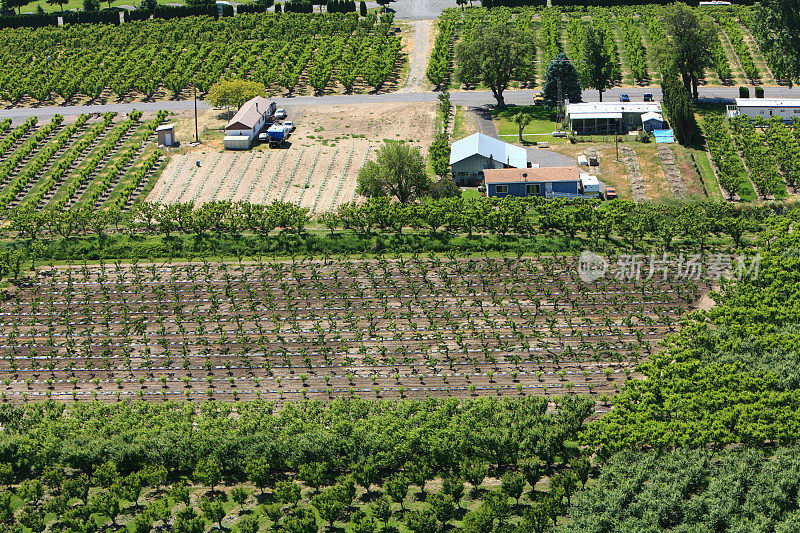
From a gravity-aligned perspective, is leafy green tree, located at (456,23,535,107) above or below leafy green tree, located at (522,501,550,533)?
above

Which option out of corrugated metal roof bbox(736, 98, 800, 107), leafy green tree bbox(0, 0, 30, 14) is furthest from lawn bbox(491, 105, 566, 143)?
leafy green tree bbox(0, 0, 30, 14)

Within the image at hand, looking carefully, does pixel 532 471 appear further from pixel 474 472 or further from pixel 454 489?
pixel 454 489

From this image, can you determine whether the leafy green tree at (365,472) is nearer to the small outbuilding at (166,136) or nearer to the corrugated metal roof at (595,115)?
the corrugated metal roof at (595,115)

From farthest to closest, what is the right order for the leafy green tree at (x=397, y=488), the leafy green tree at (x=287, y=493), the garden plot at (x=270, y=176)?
the garden plot at (x=270, y=176) → the leafy green tree at (x=287, y=493) → the leafy green tree at (x=397, y=488)

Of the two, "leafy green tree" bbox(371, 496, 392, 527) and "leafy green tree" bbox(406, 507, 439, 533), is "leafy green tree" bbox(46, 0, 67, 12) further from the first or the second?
"leafy green tree" bbox(406, 507, 439, 533)

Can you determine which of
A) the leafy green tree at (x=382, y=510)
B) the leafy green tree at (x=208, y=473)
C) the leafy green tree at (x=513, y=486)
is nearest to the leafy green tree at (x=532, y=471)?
the leafy green tree at (x=513, y=486)

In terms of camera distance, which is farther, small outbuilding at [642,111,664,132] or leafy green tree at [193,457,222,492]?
small outbuilding at [642,111,664,132]

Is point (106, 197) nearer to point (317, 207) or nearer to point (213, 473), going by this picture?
point (317, 207)
